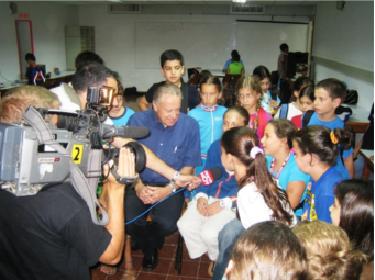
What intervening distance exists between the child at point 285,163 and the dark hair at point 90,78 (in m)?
1.20

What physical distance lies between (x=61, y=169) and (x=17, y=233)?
0.33 m

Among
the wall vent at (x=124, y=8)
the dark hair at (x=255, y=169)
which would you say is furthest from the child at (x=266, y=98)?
the wall vent at (x=124, y=8)

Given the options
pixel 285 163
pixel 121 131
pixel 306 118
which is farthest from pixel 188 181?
pixel 306 118

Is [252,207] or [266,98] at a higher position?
[266,98]

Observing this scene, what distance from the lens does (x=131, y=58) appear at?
34.8 feet

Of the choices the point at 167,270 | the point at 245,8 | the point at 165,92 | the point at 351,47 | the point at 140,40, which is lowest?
the point at 167,270

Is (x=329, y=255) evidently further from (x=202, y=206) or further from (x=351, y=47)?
(x=351, y=47)

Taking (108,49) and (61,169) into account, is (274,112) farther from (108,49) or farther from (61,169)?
(108,49)

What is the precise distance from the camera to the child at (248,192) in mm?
1807

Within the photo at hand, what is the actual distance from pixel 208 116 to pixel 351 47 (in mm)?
4312

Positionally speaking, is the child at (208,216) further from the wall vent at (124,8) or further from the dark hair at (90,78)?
the wall vent at (124,8)

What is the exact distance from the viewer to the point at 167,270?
8.41 feet

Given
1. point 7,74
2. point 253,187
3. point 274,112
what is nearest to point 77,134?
point 253,187

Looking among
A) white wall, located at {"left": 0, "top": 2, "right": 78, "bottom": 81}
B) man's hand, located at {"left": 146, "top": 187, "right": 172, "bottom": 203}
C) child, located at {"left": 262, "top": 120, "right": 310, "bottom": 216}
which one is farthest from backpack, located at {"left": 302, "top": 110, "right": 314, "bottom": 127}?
white wall, located at {"left": 0, "top": 2, "right": 78, "bottom": 81}
